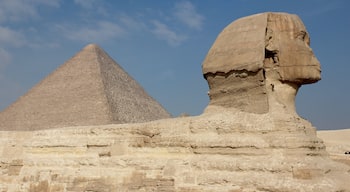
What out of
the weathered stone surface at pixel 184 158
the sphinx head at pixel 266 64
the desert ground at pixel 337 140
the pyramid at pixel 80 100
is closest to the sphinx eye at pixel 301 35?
the sphinx head at pixel 266 64

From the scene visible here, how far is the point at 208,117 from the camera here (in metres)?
7.98

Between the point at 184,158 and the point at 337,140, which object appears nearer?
→ the point at 184,158

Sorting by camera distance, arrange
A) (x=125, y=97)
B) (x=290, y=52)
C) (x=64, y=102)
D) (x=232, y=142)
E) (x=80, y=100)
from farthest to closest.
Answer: (x=125, y=97) < (x=64, y=102) < (x=80, y=100) < (x=290, y=52) < (x=232, y=142)

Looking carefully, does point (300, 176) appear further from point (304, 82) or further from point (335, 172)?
point (304, 82)

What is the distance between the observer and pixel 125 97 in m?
18.8

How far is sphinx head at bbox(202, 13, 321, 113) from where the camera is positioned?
7711 millimetres

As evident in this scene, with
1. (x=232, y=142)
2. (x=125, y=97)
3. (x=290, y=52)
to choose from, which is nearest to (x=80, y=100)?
(x=125, y=97)

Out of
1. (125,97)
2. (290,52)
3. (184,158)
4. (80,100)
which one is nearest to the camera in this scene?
(290,52)

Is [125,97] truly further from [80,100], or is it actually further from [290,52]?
[290,52]

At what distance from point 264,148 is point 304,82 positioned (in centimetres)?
168

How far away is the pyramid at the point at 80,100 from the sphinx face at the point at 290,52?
9077 mm

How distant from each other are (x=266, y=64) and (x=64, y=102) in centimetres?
1074

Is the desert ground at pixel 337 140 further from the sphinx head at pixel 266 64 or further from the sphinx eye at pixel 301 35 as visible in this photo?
the sphinx head at pixel 266 64

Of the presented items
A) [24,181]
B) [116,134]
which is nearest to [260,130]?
[116,134]
